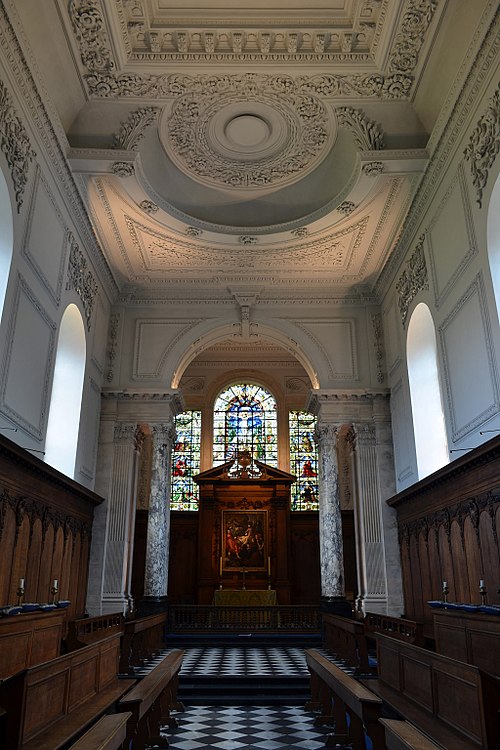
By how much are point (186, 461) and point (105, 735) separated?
18259mm

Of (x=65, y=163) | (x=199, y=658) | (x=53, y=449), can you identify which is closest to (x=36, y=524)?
(x=53, y=449)

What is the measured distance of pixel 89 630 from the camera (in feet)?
39.4

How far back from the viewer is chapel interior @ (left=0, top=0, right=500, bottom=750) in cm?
663

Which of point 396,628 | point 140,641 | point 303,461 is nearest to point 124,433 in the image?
point 140,641

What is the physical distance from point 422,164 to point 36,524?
9.77 metres

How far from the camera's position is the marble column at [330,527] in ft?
48.6

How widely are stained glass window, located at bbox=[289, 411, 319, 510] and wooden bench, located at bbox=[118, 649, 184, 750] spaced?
13.3 metres

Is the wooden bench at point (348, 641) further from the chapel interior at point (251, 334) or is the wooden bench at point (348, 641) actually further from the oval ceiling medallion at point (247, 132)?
the oval ceiling medallion at point (247, 132)

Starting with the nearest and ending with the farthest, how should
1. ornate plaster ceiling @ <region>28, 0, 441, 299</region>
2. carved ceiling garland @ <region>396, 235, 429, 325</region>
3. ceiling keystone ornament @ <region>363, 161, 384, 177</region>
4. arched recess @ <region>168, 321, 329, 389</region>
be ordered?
1. ornate plaster ceiling @ <region>28, 0, 441, 299</region>
2. ceiling keystone ornament @ <region>363, 161, 384, 177</region>
3. carved ceiling garland @ <region>396, 235, 429, 325</region>
4. arched recess @ <region>168, 321, 329, 389</region>

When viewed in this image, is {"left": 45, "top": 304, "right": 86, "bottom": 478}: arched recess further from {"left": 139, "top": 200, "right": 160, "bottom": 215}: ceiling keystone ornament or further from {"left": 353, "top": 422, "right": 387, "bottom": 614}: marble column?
{"left": 353, "top": 422, "right": 387, "bottom": 614}: marble column

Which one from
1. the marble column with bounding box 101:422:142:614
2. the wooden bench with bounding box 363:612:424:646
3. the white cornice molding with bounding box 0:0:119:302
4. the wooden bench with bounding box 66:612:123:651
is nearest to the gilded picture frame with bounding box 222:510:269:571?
the marble column with bounding box 101:422:142:614

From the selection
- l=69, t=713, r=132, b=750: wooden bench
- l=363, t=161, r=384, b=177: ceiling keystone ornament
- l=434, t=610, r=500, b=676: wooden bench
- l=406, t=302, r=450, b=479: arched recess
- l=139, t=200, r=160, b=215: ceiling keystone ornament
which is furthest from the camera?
l=139, t=200, r=160, b=215: ceiling keystone ornament

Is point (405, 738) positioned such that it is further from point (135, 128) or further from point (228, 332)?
point (228, 332)

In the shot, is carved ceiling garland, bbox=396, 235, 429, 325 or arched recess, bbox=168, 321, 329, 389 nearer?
carved ceiling garland, bbox=396, 235, 429, 325
